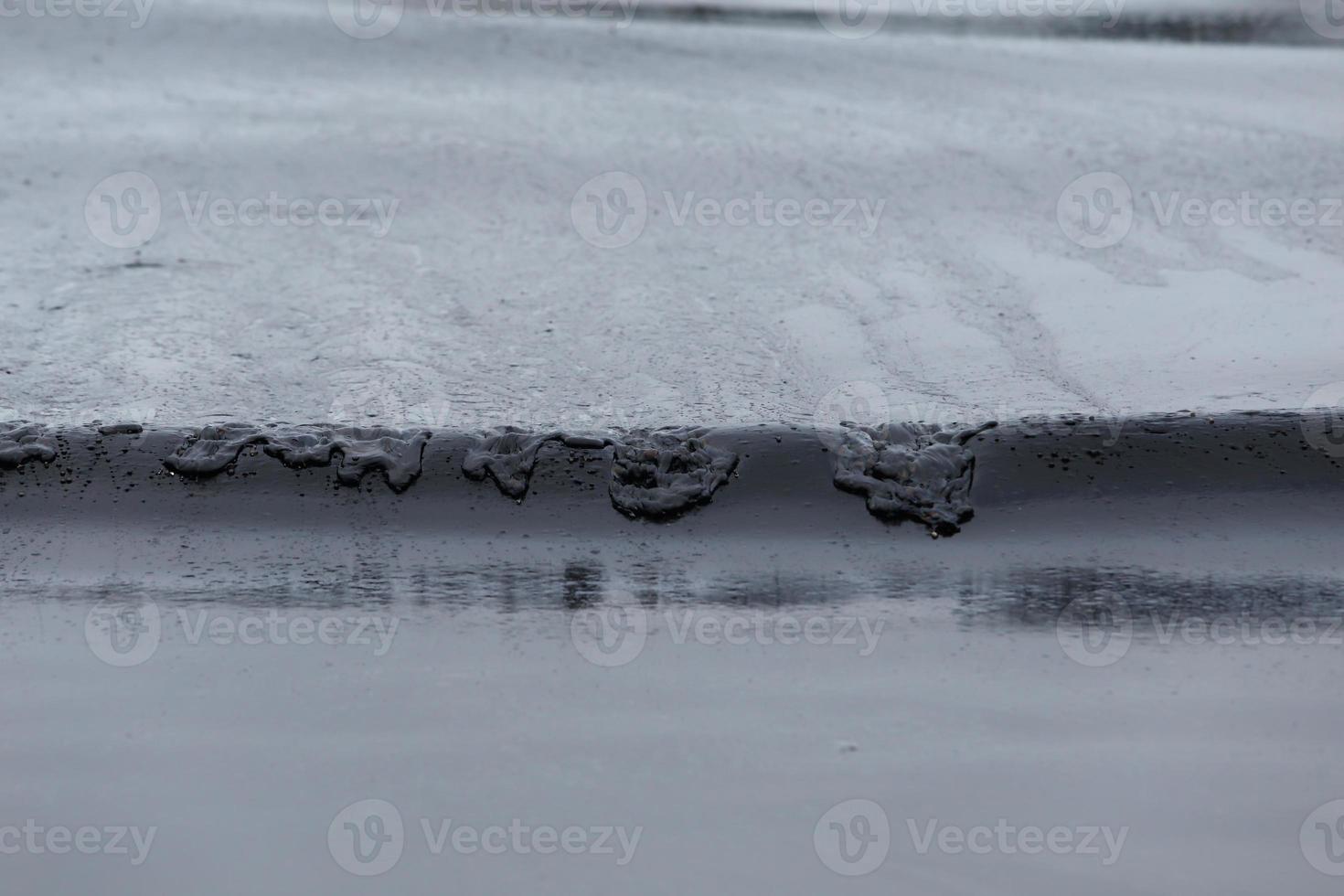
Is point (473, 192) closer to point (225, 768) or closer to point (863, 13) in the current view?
point (225, 768)

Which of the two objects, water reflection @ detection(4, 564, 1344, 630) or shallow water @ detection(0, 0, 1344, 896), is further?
water reflection @ detection(4, 564, 1344, 630)

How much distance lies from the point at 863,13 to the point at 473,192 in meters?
2.79

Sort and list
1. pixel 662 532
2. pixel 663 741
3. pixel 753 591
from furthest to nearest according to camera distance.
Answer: pixel 662 532 → pixel 753 591 → pixel 663 741

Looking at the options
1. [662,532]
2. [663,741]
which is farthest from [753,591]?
[663,741]

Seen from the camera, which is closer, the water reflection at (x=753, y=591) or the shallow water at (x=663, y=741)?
the shallow water at (x=663, y=741)

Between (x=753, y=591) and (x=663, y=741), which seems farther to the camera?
(x=753, y=591)

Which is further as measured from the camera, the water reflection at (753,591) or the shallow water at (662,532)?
the water reflection at (753,591)

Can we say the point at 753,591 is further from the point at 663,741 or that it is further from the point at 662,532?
the point at 663,741

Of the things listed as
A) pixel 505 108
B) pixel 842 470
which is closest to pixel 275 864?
pixel 842 470

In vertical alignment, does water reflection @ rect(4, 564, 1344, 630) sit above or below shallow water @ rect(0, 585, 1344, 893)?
above

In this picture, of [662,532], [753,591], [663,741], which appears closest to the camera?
[663,741]

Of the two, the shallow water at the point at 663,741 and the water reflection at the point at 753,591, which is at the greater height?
the water reflection at the point at 753,591

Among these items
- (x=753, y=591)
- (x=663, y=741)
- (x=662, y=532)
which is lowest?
(x=663, y=741)

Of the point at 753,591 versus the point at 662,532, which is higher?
the point at 662,532
